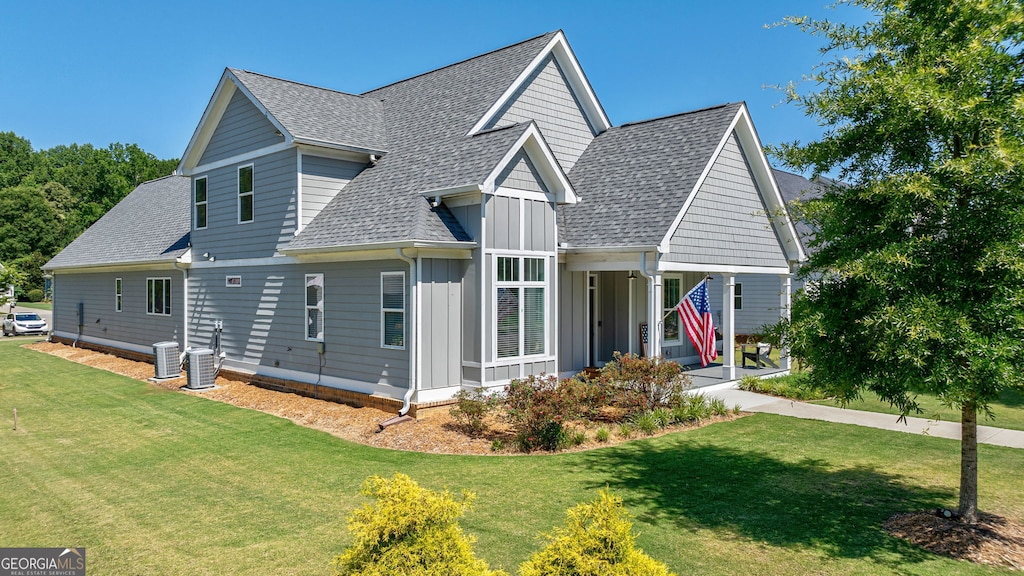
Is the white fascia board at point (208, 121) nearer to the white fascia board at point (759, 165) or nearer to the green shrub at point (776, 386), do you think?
the white fascia board at point (759, 165)

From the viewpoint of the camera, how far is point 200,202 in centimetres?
1916

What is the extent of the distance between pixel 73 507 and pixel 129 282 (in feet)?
59.4

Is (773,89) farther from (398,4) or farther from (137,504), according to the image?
(398,4)

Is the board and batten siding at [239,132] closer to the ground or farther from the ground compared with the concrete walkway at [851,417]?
farther from the ground

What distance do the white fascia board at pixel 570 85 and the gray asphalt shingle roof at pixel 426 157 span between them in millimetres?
161

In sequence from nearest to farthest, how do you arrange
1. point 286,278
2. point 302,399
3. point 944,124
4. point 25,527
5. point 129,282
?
point 944,124 → point 25,527 → point 302,399 → point 286,278 → point 129,282

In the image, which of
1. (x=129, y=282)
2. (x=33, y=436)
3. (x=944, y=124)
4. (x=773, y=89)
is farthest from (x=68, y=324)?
(x=944, y=124)

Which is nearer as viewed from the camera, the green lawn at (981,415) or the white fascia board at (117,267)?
the green lawn at (981,415)

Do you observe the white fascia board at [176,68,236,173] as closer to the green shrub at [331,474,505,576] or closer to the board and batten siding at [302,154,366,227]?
the board and batten siding at [302,154,366,227]

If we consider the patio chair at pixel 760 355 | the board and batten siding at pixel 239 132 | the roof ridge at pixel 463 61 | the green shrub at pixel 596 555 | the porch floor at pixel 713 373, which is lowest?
the porch floor at pixel 713 373

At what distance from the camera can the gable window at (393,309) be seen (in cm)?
1276

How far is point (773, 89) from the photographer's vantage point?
7.63m
